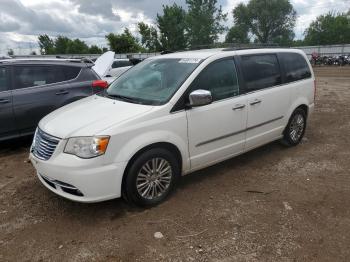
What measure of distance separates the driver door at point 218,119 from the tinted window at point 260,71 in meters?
0.27

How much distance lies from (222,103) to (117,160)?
1.66 metres

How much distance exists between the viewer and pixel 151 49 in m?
48.0

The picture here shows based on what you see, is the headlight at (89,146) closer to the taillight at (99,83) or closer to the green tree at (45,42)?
the taillight at (99,83)

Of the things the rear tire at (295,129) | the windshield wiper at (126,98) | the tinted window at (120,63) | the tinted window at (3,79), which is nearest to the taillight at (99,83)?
the tinted window at (3,79)

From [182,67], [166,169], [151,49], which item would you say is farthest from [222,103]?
[151,49]

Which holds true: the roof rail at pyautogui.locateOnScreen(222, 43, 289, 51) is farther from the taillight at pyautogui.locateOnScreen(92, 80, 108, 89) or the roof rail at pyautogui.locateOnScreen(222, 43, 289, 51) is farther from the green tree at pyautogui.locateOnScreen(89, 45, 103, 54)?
the green tree at pyautogui.locateOnScreen(89, 45, 103, 54)

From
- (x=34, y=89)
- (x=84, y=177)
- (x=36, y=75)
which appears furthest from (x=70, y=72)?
(x=84, y=177)

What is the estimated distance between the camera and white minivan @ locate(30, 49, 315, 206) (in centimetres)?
365

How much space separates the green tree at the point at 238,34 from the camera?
224 ft

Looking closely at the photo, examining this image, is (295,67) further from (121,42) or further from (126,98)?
(121,42)

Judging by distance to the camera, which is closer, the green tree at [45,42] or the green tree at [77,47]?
the green tree at [77,47]

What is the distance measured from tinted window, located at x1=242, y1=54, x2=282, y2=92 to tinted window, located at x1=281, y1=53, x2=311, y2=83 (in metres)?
0.26

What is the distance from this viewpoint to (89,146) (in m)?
3.60

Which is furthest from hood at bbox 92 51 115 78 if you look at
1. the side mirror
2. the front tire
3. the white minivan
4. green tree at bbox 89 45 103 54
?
green tree at bbox 89 45 103 54
